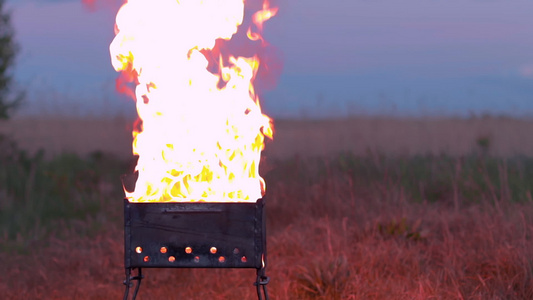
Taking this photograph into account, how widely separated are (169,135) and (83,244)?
3514 mm

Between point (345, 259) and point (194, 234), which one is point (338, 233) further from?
point (194, 234)

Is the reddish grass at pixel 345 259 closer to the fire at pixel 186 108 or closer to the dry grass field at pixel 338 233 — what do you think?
the dry grass field at pixel 338 233

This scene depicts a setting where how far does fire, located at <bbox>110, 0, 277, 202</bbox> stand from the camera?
411cm

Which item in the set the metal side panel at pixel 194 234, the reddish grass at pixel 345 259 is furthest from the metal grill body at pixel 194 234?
the reddish grass at pixel 345 259

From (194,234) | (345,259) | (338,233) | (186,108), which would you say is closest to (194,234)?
(194,234)

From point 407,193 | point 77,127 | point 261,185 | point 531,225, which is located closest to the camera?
point 261,185

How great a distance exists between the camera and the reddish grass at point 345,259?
4.97 metres

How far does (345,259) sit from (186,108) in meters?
1.87

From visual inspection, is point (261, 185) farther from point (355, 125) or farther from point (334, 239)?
point (355, 125)

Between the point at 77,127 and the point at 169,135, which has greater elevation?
the point at 169,135

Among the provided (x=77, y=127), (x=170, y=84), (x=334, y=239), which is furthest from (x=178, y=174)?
(x=77, y=127)

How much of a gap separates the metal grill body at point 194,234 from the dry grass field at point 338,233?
1.44m

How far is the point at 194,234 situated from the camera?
3.70m

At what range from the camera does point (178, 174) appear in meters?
4.14
